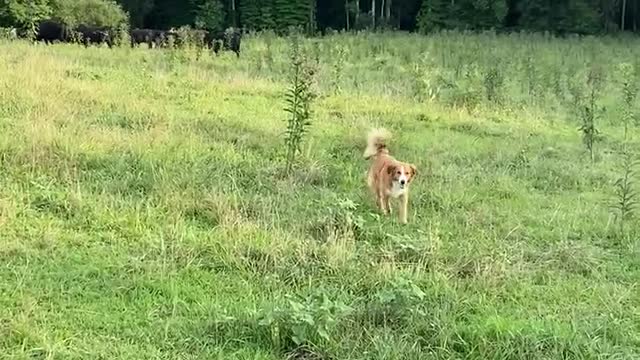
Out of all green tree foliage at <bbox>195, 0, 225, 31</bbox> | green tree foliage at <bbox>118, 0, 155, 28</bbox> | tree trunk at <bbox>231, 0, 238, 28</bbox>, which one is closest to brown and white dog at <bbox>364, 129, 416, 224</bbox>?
green tree foliage at <bbox>195, 0, 225, 31</bbox>

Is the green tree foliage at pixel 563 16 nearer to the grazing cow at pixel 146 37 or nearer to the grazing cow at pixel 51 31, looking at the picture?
the grazing cow at pixel 146 37

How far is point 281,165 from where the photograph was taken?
19.6ft

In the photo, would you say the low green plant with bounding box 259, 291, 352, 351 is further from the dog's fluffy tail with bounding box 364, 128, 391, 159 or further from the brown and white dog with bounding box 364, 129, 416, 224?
the dog's fluffy tail with bounding box 364, 128, 391, 159

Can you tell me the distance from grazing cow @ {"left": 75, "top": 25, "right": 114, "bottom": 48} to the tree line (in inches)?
457

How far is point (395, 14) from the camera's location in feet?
117

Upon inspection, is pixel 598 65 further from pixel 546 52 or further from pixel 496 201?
pixel 496 201

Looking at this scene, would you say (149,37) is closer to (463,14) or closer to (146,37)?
(146,37)

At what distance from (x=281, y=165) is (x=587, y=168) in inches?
104

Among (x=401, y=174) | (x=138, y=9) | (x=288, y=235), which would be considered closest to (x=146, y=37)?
(x=401, y=174)

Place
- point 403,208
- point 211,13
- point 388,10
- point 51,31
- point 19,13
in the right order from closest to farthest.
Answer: point 403,208, point 51,31, point 19,13, point 211,13, point 388,10

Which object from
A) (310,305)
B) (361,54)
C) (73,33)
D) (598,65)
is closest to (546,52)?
(598,65)

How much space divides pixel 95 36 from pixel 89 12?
206 inches

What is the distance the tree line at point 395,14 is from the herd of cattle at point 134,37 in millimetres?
11179

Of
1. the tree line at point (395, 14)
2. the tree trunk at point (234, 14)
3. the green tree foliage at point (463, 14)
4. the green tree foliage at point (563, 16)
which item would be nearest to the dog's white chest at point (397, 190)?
the tree line at point (395, 14)
